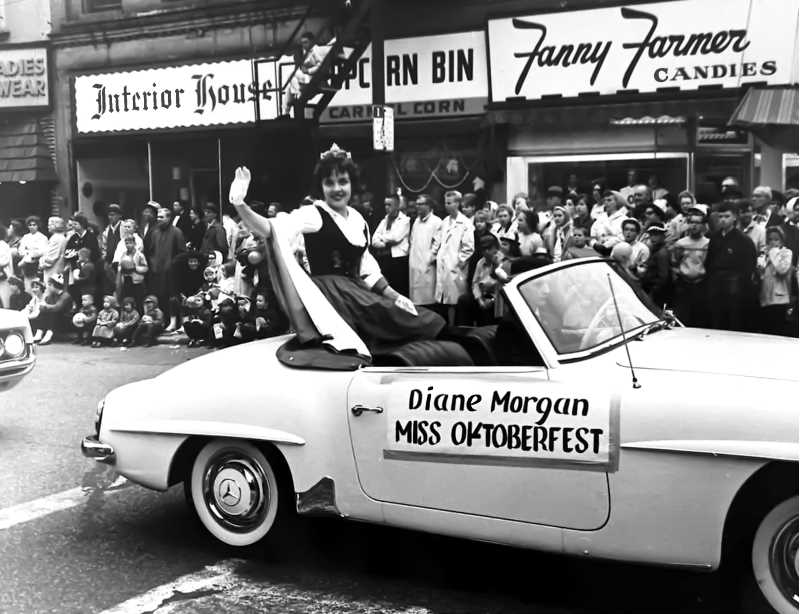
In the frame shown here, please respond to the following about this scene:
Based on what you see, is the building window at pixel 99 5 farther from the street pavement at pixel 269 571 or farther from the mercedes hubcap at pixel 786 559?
the mercedes hubcap at pixel 786 559

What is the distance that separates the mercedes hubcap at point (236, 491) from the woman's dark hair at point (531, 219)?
13.1ft

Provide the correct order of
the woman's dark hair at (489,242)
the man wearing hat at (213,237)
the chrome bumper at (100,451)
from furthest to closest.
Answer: the man wearing hat at (213,237), the woman's dark hair at (489,242), the chrome bumper at (100,451)

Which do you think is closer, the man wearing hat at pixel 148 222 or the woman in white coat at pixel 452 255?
the woman in white coat at pixel 452 255

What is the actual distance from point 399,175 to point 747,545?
8.82 meters

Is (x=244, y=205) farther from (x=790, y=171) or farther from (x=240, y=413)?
(x=790, y=171)

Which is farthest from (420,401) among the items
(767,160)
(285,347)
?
(767,160)

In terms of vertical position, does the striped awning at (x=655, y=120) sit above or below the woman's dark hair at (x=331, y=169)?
above

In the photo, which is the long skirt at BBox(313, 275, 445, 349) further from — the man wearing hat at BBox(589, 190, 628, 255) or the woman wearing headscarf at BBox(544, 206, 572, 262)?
the man wearing hat at BBox(589, 190, 628, 255)

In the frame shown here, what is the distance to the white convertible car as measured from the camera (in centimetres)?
317

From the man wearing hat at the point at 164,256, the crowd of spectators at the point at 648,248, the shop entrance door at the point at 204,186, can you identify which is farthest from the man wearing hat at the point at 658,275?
the man wearing hat at the point at 164,256

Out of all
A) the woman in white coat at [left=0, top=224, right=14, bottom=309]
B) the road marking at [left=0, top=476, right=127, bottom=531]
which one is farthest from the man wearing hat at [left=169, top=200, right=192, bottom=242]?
the road marking at [left=0, top=476, right=127, bottom=531]

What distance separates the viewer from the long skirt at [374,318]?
15.2ft

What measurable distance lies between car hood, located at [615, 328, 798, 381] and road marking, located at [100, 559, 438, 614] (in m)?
1.23

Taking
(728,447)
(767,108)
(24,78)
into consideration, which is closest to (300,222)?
(728,447)
